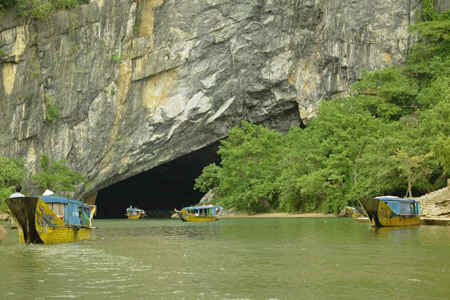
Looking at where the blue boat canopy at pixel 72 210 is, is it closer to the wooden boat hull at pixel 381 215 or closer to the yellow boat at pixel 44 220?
the yellow boat at pixel 44 220

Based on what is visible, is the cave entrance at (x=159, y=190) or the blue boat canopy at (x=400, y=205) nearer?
the blue boat canopy at (x=400, y=205)

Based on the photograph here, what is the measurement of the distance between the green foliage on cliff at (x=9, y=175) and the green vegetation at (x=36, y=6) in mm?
12890

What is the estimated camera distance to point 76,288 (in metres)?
9.47

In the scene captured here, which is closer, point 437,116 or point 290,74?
point 437,116

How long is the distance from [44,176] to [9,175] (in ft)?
8.88

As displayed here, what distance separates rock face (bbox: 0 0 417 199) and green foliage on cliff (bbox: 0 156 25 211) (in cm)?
215

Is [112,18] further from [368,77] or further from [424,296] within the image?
[424,296]

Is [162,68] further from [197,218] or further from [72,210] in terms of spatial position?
[72,210]

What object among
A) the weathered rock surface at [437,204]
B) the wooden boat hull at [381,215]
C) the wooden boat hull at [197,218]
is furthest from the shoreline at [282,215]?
the wooden boat hull at [381,215]

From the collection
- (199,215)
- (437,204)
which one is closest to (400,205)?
(437,204)

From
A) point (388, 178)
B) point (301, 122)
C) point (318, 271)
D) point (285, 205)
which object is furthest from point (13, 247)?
point (301, 122)

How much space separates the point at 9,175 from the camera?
4625cm

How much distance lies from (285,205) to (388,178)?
38.3 ft

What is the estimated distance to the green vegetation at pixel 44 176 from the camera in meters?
46.5
